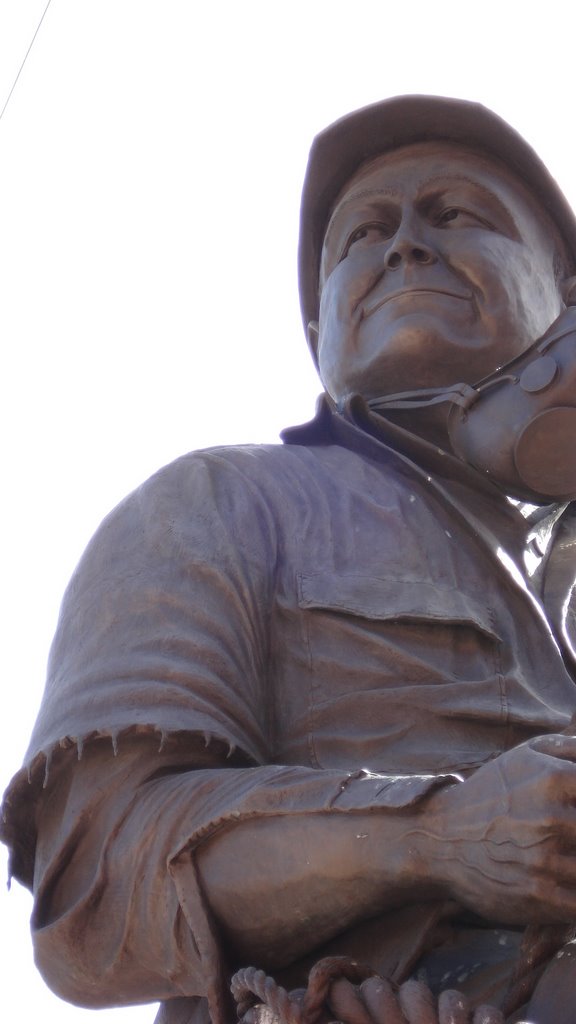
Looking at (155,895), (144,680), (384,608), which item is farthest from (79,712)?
(384,608)

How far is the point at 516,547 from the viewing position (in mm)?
4684

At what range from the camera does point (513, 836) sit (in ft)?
10.4

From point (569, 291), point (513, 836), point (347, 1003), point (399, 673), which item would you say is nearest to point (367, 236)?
point (569, 291)

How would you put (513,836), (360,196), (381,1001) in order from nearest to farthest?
(381,1001), (513,836), (360,196)

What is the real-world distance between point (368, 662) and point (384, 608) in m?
0.13

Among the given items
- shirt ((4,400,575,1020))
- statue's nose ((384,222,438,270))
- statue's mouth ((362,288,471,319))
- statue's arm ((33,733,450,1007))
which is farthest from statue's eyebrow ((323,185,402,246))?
statue's arm ((33,733,450,1007))

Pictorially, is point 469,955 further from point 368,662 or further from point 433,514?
point 433,514

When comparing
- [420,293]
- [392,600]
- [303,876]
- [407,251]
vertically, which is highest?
[407,251]

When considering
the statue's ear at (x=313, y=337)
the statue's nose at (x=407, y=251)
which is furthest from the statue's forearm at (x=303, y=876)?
the statue's ear at (x=313, y=337)

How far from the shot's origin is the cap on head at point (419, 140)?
5.58 metres

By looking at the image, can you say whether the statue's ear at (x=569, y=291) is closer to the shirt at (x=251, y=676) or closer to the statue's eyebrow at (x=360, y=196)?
the statue's eyebrow at (x=360, y=196)

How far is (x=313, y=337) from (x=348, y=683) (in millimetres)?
2293

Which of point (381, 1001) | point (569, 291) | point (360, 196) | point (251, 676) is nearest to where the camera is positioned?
point (381, 1001)

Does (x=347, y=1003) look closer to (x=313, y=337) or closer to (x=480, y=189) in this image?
(x=480, y=189)
